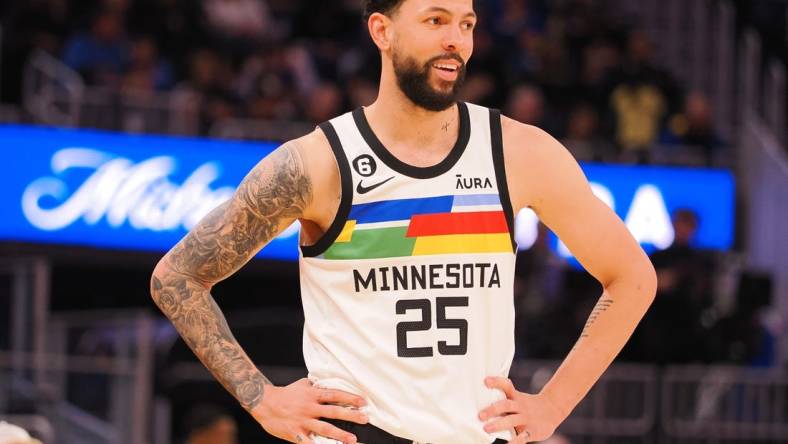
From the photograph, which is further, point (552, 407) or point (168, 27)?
point (168, 27)

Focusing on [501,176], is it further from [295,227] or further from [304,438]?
[295,227]

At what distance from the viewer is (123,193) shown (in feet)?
42.6

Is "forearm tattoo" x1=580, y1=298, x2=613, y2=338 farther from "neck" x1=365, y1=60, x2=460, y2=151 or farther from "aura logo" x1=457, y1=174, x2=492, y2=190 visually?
"neck" x1=365, y1=60, x2=460, y2=151

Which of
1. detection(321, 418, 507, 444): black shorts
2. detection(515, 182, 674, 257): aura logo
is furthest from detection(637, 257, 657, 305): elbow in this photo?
detection(515, 182, 674, 257): aura logo

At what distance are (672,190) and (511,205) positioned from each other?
9.64 m

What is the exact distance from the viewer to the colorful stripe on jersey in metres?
4.62

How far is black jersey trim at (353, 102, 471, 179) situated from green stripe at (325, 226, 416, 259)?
0.19 metres

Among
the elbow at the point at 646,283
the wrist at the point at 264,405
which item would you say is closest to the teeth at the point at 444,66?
the elbow at the point at 646,283

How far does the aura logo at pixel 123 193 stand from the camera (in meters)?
12.9

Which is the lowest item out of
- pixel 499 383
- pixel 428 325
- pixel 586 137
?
pixel 499 383

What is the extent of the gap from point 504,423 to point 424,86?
1.08 meters

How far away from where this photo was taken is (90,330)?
39.0 feet

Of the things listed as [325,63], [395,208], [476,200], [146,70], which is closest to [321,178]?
[395,208]

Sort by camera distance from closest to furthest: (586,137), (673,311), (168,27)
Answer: (673,311) < (586,137) < (168,27)
